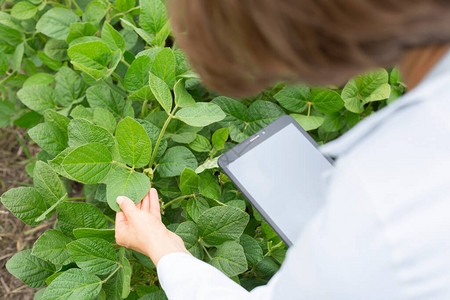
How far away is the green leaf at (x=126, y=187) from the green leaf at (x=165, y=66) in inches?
8.3

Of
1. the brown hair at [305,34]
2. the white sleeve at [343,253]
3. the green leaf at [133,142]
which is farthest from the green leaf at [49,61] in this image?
the white sleeve at [343,253]

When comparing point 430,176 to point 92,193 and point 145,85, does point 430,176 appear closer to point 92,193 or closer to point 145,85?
point 145,85

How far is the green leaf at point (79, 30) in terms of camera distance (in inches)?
39.5

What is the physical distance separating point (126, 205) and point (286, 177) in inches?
11.8

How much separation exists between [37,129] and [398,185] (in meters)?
0.73

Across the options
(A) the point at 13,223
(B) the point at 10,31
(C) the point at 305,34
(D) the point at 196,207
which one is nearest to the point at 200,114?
(D) the point at 196,207

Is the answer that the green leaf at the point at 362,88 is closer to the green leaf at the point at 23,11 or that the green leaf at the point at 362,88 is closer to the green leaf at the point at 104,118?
the green leaf at the point at 104,118

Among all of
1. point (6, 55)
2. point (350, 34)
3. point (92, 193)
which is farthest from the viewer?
point (6, 55)

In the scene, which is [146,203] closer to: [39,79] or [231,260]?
[231,260]

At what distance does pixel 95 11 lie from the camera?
1.06 m

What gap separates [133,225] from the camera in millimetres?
769

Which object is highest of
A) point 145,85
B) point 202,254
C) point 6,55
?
point 6,55

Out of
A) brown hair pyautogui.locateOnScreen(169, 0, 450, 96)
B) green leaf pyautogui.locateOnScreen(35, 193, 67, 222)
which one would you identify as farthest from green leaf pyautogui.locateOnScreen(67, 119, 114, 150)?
brown hair pyautogui.locateOnScreen(169, 0, 450, 96)

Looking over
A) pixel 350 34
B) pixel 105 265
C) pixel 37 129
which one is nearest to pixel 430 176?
pixel 350 34
